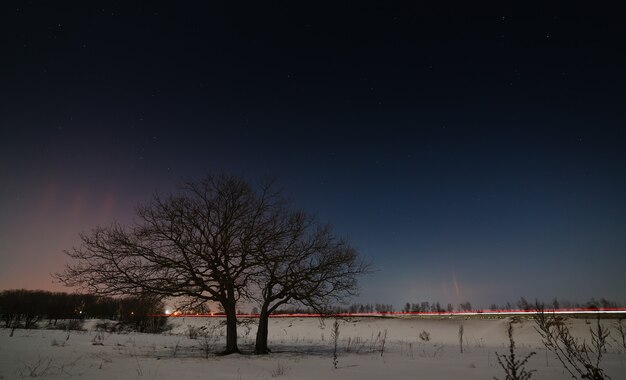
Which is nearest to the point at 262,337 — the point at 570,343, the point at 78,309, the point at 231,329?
the point at 231,329

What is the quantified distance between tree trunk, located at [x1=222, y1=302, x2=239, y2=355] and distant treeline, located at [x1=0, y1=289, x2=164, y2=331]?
3.36m

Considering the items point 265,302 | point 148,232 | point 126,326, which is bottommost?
point 126,326

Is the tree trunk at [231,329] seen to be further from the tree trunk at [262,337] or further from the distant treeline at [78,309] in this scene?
the distant treeline at [78,309]

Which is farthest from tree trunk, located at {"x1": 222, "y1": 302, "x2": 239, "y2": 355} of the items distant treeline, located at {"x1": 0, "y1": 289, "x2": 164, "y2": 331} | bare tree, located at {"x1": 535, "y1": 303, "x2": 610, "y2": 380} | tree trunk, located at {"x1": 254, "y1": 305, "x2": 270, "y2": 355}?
bare tree, located at {"x1": 535, "y1": 303, "x2": 610, "y2": 380}

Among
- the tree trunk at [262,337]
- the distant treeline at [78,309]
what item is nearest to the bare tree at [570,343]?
the tree trunk at [262,337]

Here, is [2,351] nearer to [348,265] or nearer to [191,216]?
[191,216]

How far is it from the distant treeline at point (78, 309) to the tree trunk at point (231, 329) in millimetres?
3361

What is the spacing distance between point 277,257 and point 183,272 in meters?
4.53

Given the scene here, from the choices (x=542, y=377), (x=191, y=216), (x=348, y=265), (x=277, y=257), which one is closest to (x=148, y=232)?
(x=191, y=216)

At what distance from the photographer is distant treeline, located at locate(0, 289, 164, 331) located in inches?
783

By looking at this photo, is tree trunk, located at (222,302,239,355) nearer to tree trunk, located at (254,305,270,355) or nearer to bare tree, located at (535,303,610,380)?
tree trunk, located at (254,305,270,355)

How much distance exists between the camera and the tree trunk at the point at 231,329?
18.3 metres

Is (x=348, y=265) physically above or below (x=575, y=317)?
above

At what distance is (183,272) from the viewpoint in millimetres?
18219
